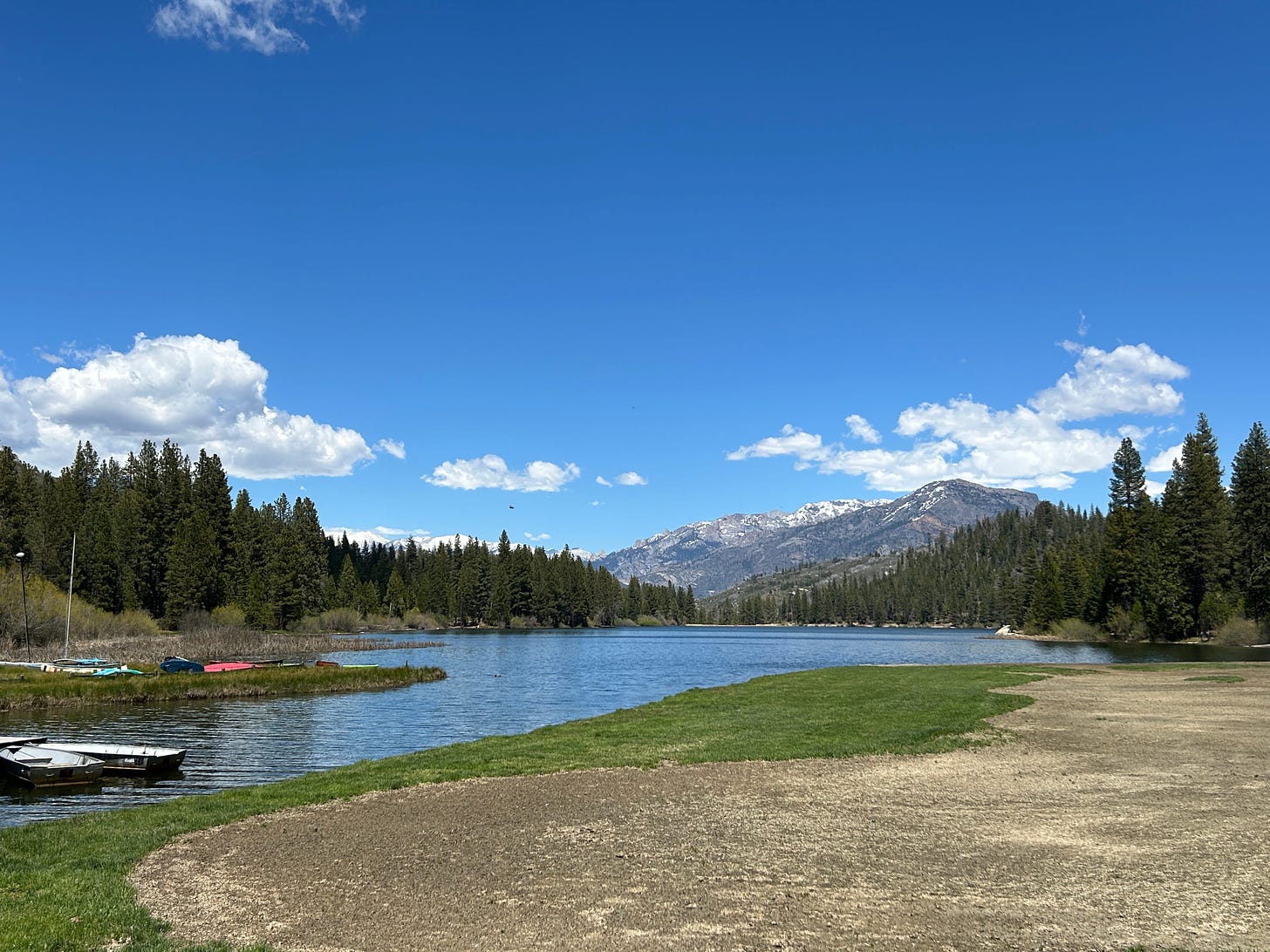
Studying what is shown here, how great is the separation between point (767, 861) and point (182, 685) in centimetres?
4942

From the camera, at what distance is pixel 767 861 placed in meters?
13.8

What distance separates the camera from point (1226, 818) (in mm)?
15750

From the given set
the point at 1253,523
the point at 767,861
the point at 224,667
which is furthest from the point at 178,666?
the point at 1253,523

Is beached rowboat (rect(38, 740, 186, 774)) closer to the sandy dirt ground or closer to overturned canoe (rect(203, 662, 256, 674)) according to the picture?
the sandy dirt ground

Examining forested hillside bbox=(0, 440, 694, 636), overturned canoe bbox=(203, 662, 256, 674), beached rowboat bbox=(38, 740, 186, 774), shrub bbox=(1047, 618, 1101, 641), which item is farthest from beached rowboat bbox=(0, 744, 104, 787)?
shrub bbox=(1047, 618, 1101, 641)

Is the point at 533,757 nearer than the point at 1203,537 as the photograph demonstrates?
Yes

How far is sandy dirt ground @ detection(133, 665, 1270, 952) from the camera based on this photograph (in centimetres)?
1080

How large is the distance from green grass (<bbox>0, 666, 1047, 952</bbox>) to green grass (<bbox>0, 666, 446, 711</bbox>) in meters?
27.0

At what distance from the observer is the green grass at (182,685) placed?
46594 millimetres

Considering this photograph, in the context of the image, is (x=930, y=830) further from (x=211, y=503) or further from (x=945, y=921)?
(x=211, y=503)

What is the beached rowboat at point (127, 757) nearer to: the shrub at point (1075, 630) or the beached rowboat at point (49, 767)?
the beached rowboat at point (49, 767)

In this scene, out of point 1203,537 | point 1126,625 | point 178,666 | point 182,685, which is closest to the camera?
point 182,685

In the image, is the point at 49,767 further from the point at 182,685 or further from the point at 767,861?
the point at 182,685

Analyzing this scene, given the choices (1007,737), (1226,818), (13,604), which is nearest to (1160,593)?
(1007,737)
